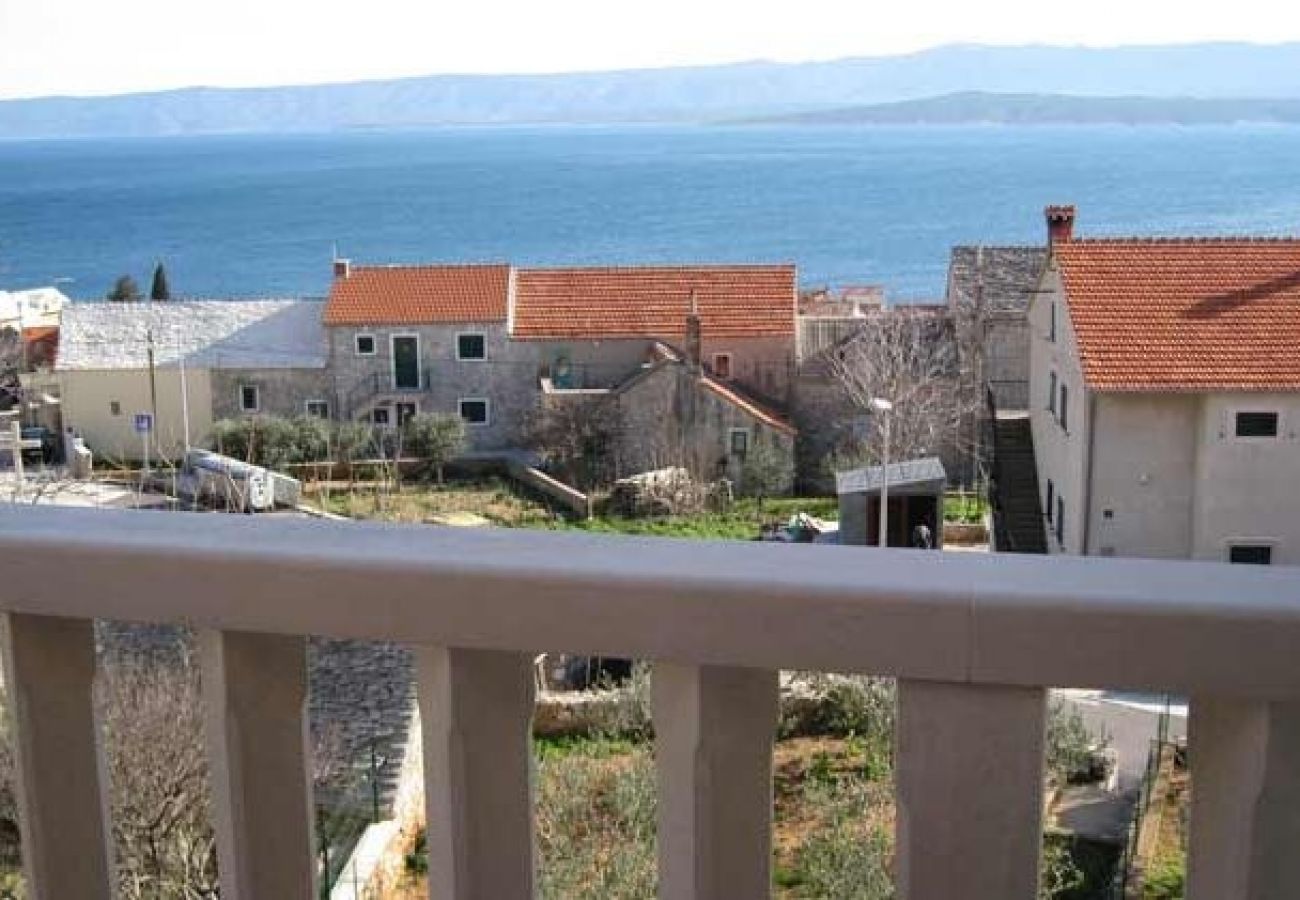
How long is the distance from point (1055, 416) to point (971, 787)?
1978 cm

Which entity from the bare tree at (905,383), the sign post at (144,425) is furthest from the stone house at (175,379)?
the bare tree at (905,383)

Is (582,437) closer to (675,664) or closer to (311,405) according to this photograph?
(311,405)

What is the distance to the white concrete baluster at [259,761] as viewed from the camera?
129 cm

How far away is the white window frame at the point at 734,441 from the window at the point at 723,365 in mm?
2684

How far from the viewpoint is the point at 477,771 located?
1244 mm

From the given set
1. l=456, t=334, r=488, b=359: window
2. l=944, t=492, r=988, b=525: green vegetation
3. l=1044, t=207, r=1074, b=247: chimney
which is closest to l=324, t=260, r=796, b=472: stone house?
l=456, t=334, r=488, b=359: window

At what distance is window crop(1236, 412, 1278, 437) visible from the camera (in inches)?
712

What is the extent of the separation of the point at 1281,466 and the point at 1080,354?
2484 mm

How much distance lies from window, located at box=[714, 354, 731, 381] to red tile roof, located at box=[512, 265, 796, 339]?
390 millimetres

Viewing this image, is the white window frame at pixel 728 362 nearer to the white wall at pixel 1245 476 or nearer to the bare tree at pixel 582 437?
the bare tree at pixel 582 437

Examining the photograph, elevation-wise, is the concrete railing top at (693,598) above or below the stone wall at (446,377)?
above

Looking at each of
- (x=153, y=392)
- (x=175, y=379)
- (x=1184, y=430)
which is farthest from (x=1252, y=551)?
(x=153, y=392)

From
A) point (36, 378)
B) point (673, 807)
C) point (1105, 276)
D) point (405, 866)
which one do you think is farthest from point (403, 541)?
point (36, 378)

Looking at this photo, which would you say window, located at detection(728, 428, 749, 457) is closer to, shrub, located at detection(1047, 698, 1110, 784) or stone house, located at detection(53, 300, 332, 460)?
stone house, located at detection(53, 300, 332, 460)
